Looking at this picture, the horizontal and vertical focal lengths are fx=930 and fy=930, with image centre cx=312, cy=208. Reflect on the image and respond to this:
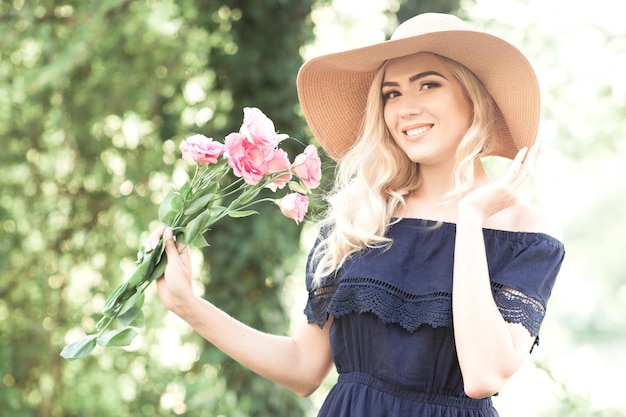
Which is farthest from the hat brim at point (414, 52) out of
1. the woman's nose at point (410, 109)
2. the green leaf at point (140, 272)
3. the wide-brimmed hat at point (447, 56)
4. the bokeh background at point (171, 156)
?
the bokeh background at point (171, 156)

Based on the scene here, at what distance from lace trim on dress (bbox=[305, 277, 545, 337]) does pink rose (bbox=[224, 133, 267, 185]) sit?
387mm

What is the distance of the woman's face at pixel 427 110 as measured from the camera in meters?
2.26

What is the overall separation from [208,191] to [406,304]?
1.74 feet

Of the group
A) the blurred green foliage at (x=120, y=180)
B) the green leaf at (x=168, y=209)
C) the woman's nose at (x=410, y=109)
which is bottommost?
the blurred green foliage at (x=120, y=180)

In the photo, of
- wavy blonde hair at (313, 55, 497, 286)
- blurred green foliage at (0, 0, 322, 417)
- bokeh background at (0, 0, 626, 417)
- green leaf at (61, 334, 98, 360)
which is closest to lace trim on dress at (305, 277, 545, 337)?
wavy blonde hair at (313, 55, 497, 286)

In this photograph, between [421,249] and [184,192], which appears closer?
[184,192]

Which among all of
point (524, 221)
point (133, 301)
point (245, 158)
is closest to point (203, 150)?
point (245, 158)

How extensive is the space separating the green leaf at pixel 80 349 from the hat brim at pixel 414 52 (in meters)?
0.87

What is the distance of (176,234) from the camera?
7.10ft

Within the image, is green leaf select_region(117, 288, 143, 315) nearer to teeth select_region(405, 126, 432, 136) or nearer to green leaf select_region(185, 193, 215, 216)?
green leaf select_region(185, 193, 215, 216)

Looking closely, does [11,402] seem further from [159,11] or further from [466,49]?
[466,49]

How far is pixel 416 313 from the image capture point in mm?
2143

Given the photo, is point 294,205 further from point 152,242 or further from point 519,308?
point 519,308

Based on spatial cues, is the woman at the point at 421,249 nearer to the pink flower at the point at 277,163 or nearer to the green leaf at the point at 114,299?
the green leaf at the point at 114,299
